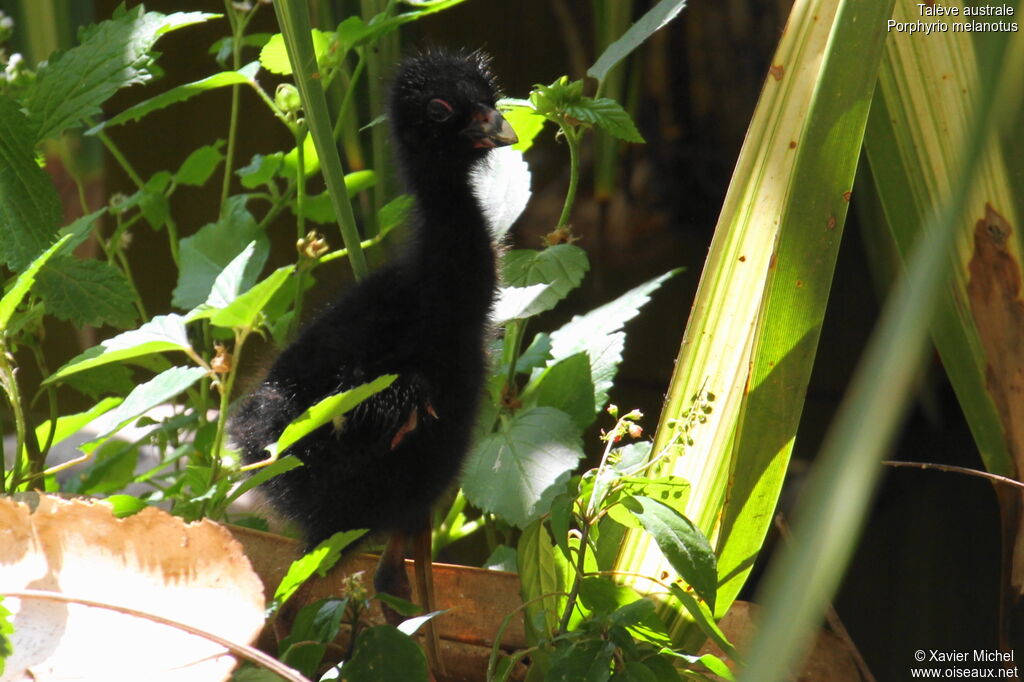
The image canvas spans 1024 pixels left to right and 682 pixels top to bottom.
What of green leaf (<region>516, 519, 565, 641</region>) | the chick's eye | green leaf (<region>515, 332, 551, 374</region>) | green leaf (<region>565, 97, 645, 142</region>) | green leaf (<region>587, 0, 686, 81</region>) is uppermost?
green leaf (<region>587, 0, 686, 81</region>)

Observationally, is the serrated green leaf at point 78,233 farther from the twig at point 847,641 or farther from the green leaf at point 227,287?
the twig at point 847,641

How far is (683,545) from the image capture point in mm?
826

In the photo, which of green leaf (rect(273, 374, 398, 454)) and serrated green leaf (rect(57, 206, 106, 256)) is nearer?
green leaf (rect(273, 374, 398, 454))

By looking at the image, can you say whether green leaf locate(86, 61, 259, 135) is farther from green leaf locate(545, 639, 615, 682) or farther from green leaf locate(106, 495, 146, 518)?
green leaf locate(545, 639, 615, 682)

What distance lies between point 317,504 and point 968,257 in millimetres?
803

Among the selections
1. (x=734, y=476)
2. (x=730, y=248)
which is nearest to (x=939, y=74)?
(x=730, y=248)

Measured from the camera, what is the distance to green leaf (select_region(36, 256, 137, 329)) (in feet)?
3.63

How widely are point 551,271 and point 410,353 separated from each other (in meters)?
0.28

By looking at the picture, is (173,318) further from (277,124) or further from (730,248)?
(277,124)

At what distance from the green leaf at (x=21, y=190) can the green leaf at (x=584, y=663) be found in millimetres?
666

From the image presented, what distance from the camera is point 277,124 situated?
241 cm

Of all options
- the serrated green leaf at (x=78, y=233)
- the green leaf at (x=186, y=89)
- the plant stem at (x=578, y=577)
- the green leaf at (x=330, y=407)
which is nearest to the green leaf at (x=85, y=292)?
the serrated green leaf at (x=78, y=233)

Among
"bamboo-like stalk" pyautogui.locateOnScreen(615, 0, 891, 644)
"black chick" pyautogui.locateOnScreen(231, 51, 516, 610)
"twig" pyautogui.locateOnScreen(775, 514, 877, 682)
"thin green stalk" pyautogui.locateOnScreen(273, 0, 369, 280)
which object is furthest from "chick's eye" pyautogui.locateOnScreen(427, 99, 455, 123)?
"twig" pyautogui.locateOnScreen(775, 514, 877, 682)

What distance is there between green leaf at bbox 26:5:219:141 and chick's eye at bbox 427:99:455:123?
325 millimetres
